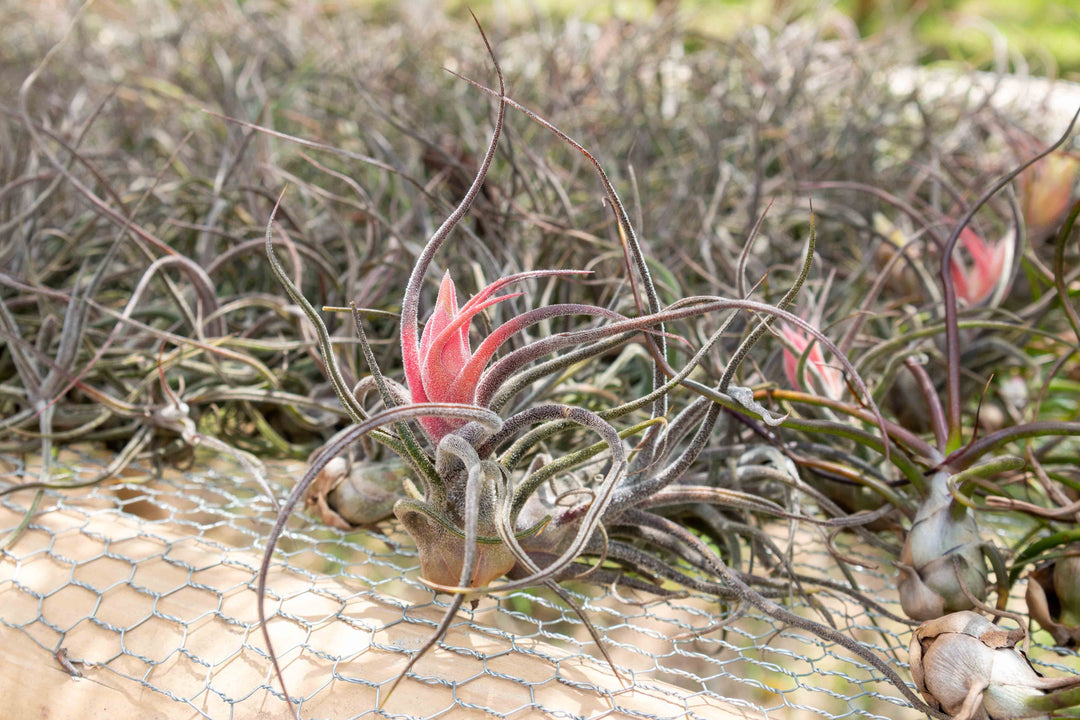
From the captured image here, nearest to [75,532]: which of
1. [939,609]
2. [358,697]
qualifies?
[358,697]

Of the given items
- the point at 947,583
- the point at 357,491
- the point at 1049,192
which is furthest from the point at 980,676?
the point at 1049,192

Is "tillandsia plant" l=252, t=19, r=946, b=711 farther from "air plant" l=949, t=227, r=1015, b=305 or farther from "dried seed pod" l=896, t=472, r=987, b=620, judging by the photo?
"air plant" l=949, t=227, r=1015, b=305

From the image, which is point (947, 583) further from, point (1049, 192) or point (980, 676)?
point (1049, 192)

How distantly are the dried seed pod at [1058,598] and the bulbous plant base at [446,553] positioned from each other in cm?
27

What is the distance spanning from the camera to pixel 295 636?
36 cm

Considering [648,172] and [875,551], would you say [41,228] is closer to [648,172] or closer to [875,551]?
[648,172]

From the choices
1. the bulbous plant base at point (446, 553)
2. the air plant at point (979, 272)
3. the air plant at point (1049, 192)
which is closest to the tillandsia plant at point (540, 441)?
the bulbous plant base at point (446, 553)

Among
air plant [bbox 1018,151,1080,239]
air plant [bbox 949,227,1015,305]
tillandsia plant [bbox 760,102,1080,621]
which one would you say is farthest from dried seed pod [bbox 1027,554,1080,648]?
air plant [bbox 1018,151,1080,239]

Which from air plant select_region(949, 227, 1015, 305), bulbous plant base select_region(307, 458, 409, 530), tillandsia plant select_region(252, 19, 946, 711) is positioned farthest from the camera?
air plant select_region(949, 227, 1015, 305)

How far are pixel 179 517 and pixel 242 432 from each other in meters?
0.10

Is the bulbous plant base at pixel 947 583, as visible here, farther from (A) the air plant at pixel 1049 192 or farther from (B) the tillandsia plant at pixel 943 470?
(A) the air plant at pixel 1049 192

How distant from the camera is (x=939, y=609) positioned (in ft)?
1.19

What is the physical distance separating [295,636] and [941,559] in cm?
31

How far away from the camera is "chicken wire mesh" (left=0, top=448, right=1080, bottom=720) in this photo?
13.1 inches
